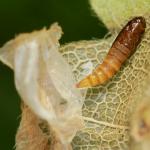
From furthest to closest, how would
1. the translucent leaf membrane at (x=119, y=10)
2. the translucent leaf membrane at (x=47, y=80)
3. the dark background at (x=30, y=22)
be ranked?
the dark background at (x=30, y=22) → the translucent leaf membrane at (x=119, y=10) → the translucent leaf membrane at (x=47, y=80)

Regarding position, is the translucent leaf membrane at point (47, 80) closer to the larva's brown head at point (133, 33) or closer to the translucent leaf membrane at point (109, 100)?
the translucent leaf membrane at point (109, 100)

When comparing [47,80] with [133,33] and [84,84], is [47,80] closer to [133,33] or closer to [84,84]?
[84,84]

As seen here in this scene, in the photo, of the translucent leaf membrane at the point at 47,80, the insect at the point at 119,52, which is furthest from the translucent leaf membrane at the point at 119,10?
the translucent leaf membrane at the point at 47,80

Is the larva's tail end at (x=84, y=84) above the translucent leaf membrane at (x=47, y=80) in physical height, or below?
below

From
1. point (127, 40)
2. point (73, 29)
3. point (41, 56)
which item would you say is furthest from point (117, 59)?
point (73, 29)

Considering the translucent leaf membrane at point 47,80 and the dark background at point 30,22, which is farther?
the dark background at point 30,22

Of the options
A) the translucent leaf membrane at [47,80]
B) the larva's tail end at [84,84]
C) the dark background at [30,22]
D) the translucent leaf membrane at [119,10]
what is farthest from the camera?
the dark background at [30,22]

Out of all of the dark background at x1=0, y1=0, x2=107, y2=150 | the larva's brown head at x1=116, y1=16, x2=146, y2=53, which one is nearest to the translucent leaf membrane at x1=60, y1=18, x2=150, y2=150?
the larva's brown head at x1=116, y1=16, x2=146, y2=53
